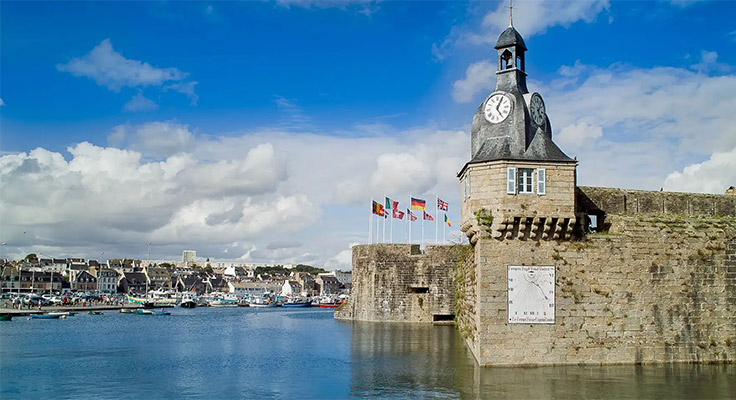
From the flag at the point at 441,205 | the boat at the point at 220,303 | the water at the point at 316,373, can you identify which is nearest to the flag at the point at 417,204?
the flag at the point at 441,205

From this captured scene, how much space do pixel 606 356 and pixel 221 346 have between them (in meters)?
18.8

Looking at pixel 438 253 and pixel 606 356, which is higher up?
pixel 438 253

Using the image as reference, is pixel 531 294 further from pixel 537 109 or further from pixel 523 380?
pixel 537 109

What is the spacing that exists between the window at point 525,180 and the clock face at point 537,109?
2877 millimetres

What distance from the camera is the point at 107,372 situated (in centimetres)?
2188

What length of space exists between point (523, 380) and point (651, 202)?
11929 mm

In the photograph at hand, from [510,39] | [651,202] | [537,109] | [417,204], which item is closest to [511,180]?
[537,109]

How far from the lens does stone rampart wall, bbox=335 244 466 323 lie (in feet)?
130

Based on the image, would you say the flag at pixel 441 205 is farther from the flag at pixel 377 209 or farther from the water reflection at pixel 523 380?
the water reflection at pixel 523 380

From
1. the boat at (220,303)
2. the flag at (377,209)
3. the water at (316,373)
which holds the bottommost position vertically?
the boat at (220,303)

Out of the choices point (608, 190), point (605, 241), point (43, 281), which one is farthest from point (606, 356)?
point (43, 281)

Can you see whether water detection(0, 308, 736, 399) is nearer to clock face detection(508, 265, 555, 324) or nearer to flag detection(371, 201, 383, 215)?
clock face detection(508, 265, 555, 324)

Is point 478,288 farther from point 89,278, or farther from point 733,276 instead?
point 89,278

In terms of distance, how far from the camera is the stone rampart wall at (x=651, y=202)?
24875 mm
